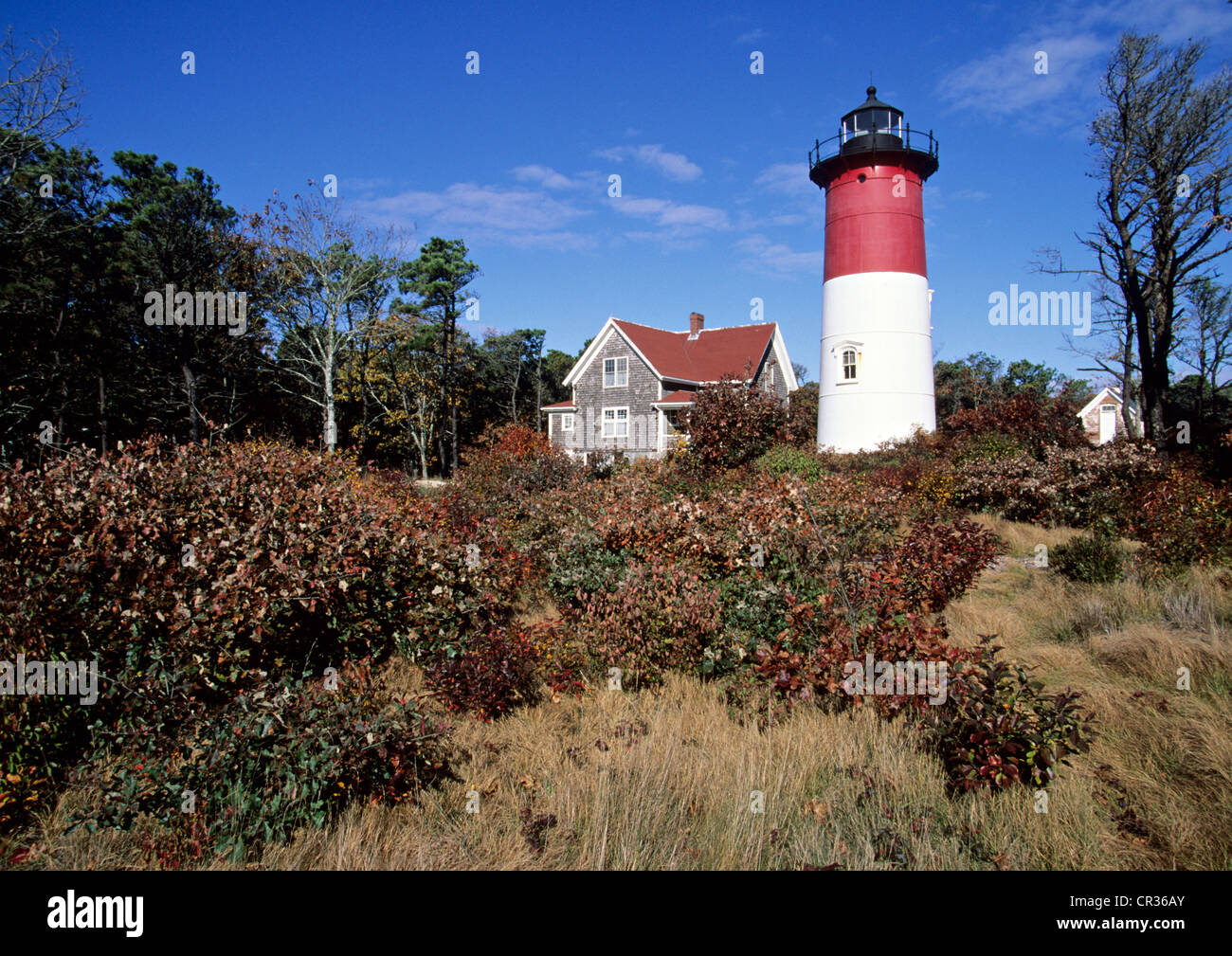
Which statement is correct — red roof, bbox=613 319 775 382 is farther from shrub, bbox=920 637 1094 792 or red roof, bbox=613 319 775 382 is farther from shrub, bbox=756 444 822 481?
shrub, bbox=920 637 1094 792

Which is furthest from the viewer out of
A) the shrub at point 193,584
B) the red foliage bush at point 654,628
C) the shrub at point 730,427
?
the shrub at point 730,427

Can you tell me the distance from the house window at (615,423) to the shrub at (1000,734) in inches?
1117

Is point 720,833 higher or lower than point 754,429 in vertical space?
lower

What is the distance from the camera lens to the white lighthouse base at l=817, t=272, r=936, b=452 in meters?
23.0

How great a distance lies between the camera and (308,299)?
30.4 m

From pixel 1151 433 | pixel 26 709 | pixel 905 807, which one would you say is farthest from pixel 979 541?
pixel 1151 433

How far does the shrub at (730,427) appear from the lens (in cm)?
1505

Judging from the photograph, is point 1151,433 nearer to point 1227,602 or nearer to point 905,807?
point 1227,602

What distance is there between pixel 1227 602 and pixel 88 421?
32244mm

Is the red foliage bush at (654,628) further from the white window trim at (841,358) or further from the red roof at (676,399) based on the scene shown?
the red roof at (676,399)

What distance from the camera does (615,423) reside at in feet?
108

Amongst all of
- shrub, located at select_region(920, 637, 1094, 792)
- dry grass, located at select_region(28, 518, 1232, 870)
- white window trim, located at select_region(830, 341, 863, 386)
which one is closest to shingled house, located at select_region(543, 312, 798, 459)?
white window trim, located at select_region(830, 341, 863, 386)

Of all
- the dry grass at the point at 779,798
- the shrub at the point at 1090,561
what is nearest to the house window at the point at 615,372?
the shrub at the point at 1090,561
